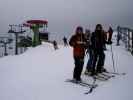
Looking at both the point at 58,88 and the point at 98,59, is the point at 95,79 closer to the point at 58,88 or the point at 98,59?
the point at 98,59

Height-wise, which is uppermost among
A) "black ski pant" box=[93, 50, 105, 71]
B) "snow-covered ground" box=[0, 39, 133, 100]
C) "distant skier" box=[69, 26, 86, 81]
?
"distant skier" box=[69, 26, 86, 81]

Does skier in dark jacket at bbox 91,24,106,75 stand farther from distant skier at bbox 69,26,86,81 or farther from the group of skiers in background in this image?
distant skier at bbox 69,26,86,81

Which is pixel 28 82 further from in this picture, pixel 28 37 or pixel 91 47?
pixel 28 37

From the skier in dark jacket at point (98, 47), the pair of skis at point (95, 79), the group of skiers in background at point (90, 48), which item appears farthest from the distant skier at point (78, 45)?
the skier in dark jacket at point (98, 47)

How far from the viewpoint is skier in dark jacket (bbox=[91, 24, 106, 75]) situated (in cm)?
1059

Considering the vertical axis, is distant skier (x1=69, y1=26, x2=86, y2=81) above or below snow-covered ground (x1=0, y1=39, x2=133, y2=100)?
above

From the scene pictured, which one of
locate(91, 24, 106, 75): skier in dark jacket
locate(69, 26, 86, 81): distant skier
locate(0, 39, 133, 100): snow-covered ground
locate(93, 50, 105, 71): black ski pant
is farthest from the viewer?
locate(93, 50, 105, 71): black ski pant

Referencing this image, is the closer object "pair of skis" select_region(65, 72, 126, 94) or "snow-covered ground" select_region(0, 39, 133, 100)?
"snow-covered ground" select_region(0, 39, 133, 100)

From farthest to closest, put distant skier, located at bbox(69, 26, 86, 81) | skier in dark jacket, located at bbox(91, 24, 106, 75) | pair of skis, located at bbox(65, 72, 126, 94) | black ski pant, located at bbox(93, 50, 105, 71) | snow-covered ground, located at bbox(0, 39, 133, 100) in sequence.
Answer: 1. black ski pant, located at bbox(93, 50, 105, 71)
2. skier in dark jacket, located at bbox(91, 24, 106, 75)
3. distant skier, located at bbox(69, 26, 86, 81)
4. pair of skis, located at bbox(65, 72, 126, 94)
5. snow-covered ground, located at bbox(0, 39, 133, 100)

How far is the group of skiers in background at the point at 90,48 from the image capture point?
1009cm

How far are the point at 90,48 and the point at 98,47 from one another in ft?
1.04

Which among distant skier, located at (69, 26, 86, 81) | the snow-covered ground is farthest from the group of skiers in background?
the snow-covered ground

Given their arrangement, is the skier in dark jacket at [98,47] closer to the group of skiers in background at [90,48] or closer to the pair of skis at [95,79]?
the group of skiers in background at [90,48]

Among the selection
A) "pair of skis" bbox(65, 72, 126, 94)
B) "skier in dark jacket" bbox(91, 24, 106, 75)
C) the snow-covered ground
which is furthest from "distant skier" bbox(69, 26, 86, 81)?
the snow-covered ground
